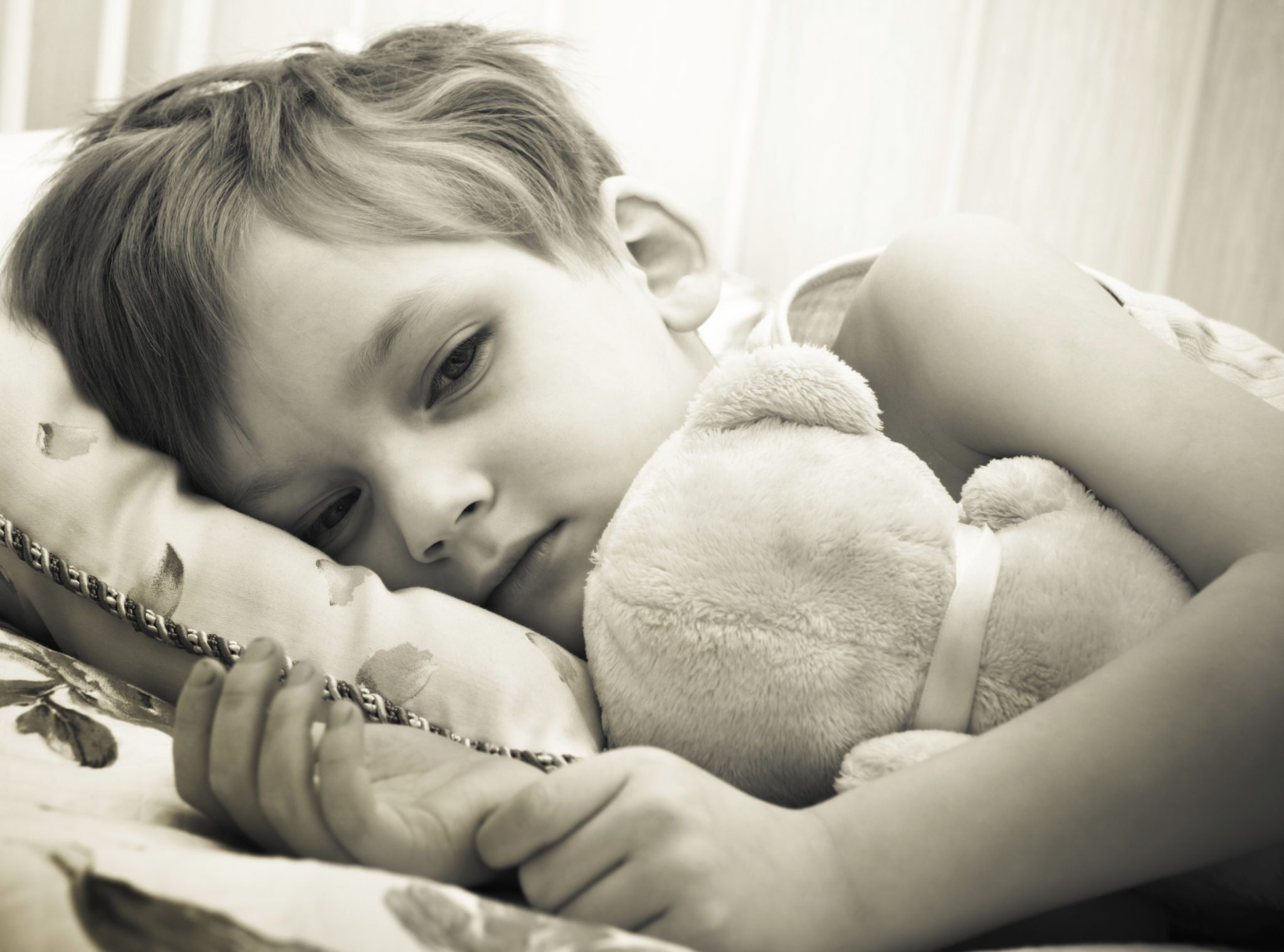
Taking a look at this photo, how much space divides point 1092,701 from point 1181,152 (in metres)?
1.62

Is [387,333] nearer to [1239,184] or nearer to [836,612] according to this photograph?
[836,612]

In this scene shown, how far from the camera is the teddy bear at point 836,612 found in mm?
490

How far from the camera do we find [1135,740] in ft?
1.46

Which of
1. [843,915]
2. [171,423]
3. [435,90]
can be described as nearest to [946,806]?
[843,915]

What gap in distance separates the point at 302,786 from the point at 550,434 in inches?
13.7

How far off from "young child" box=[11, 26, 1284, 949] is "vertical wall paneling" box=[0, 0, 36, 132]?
57 cm

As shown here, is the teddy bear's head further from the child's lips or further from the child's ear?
the child's ear

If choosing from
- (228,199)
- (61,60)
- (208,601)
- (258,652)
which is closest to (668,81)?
(61,60)

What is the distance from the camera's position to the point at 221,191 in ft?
2.54

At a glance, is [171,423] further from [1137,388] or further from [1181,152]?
[1181,152]

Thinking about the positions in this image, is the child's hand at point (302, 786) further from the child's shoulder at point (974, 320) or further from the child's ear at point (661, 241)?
the child's ear at point (661, 241)

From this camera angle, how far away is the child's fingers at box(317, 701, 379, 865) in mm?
393

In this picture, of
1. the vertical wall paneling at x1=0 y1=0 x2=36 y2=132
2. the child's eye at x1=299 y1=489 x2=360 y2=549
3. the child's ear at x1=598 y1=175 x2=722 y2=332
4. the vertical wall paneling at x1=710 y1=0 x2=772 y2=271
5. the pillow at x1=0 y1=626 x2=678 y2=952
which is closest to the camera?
the pillow at x1=0 y1=626 x2=678 y2=952

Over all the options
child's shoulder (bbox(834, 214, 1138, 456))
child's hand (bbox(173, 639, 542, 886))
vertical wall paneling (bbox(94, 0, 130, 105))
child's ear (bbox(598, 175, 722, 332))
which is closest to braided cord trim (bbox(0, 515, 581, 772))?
child's hand (bbox(173, 639, 542, 886))
